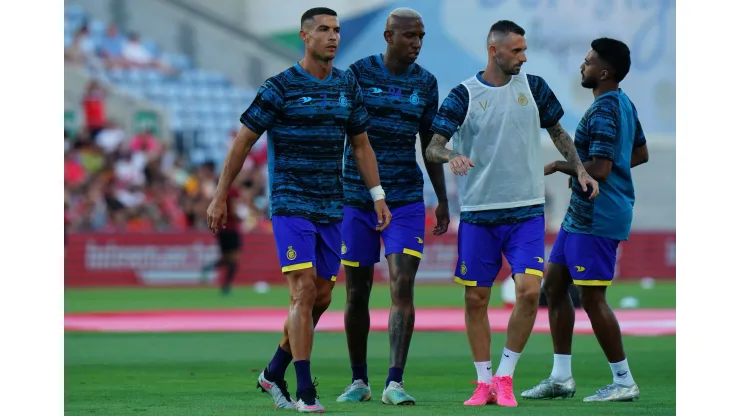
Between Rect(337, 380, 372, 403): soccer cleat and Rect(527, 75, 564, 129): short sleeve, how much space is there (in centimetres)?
221

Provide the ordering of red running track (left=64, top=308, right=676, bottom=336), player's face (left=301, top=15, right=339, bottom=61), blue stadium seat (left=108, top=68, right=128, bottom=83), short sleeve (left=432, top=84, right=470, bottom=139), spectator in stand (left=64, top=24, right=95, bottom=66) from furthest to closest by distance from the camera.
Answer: blue stadium seat (left=108, top=68, right=128, bottom=83), spectator in stand (left=64, top=24, right=95, bottom=66), red running track (left=64, top=308, right=676, bottom=336), short sleeve (left=432, top=84, right=470, bottom=139), player's face (left=301, top=15, right=339, bottom=61)

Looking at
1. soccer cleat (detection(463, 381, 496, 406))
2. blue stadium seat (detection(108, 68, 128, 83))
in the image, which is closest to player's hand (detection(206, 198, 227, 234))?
soccer cleat (detection(463, 381, 496, 406))

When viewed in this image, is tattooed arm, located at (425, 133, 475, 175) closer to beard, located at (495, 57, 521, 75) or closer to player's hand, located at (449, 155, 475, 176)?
player's hand, located at (449, 155, 475, 176)

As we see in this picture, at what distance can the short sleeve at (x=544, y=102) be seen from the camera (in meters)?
8.59

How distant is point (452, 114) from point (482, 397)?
1.89m

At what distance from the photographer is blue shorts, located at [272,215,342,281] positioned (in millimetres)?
7863

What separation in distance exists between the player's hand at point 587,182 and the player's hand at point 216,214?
7.89 feet

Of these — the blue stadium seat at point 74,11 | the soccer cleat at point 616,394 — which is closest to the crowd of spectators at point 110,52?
the blue stadium seat at point 74,11

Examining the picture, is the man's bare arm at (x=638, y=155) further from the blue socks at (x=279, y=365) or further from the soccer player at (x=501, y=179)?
the blue socks at (x=279, y=365)

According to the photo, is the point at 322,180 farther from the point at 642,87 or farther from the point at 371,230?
the point at 642,87

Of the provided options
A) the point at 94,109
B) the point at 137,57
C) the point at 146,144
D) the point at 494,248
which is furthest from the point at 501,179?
the point at 137,57

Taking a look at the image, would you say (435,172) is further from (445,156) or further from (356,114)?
(356,114)

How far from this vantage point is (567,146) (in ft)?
28.4
